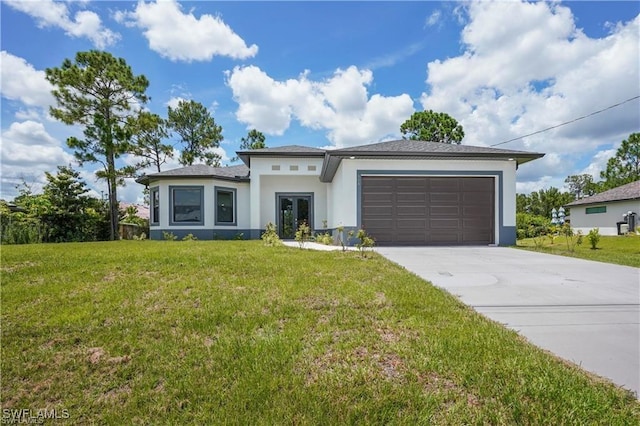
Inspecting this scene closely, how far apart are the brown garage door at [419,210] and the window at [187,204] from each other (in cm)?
847

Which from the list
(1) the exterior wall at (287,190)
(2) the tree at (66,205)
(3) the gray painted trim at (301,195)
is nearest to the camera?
(2) the tree at (66,205)

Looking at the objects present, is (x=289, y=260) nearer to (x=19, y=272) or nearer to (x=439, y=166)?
(x=19, y=272)

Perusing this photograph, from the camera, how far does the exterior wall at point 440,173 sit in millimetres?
10812

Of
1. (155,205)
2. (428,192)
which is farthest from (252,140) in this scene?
(428,192)

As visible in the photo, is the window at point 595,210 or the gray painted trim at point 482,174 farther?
the window at point 595,210

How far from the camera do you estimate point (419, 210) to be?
11039 millimetres

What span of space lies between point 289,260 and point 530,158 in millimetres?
10075

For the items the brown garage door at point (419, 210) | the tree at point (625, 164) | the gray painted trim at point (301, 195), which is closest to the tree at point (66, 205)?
the gray painted trim at point (301, 195)

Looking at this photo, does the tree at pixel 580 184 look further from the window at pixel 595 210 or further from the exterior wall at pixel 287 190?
the exterior wall at pixel 287 190

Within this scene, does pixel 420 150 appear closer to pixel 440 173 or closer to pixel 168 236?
pixel 440 173

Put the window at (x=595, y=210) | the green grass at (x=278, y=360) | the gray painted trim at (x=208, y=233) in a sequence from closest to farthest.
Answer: the green grass at (x=278, y=360) → the gray painted trim at (x=208, y=233) → the window at (x=595, y=210)

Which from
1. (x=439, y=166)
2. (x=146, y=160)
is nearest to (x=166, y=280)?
(x=439, y=166)

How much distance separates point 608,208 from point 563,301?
929 inches

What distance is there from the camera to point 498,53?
12.8m
